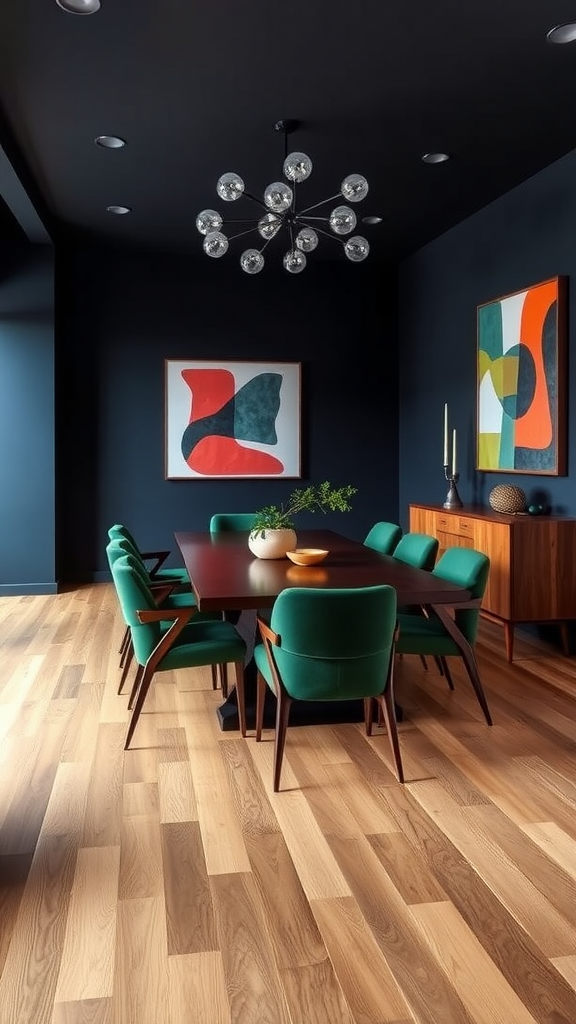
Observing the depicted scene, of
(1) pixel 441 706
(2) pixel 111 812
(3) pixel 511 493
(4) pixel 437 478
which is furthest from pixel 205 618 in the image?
(4) pixel 437 478

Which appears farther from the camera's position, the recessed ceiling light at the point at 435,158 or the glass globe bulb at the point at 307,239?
the recessed ceiling light at the point at 435,158

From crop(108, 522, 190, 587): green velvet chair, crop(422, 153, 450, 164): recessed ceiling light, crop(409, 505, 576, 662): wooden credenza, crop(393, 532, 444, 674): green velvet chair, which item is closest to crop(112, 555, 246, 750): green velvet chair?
crop(393, 532, 444, 674): green velvet chair

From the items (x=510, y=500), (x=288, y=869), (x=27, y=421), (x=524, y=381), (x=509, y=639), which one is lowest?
(x=288, y=869)

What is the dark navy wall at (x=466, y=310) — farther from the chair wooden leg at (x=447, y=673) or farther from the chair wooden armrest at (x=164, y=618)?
the chair wooden armrest at (x=164, y=618)

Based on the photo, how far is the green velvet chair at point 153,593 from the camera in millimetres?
3984

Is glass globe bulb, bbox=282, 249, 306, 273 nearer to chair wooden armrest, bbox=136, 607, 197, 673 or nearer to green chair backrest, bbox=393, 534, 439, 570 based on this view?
green chair backrest, bbox=393, 534, 439, 570

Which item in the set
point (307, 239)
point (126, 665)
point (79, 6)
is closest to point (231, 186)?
point (307, 239)

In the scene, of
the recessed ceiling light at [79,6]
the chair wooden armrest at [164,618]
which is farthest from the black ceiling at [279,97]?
the chair wooden armrest at [164,618]

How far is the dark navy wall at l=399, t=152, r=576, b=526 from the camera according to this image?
5.01 metres

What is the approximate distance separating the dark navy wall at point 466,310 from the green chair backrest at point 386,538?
1067 mm

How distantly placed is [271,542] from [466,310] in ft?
10.6

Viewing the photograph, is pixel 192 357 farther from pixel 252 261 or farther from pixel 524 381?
pixel 524 381

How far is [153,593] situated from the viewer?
13.6 ft

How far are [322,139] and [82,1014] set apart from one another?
14.7ft
